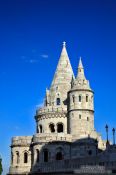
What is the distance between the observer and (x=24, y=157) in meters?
73.4

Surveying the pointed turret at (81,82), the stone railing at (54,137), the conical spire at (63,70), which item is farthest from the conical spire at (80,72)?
the stone railing at (54,137)

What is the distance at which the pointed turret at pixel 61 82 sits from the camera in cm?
7712

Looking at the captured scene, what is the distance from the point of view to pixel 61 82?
256ft

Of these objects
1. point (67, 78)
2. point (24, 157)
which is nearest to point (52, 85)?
point (67, 78)

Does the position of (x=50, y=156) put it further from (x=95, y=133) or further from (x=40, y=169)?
(x=95, y=133)

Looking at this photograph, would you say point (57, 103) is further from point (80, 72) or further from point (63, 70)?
point (80, 72)

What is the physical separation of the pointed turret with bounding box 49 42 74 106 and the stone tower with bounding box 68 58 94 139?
2.93m

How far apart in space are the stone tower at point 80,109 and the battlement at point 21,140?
6484 mm

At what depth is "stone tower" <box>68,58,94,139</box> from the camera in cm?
7175

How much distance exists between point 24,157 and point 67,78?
14.7 meters

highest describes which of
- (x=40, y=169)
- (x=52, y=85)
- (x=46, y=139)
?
(x=52, y=85)

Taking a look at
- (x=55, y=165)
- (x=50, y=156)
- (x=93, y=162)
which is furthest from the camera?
(x=50, y=156)

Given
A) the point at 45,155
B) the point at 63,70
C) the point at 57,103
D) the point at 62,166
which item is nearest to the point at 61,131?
the point at 57,103

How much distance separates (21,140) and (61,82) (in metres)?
11.5
